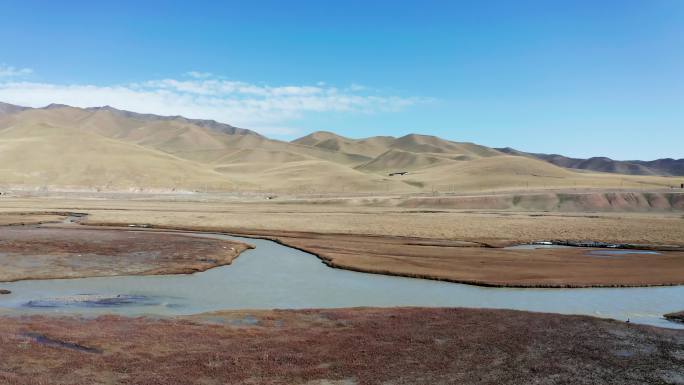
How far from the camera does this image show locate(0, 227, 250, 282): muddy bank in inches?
1340

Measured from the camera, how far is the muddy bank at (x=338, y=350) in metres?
16.5

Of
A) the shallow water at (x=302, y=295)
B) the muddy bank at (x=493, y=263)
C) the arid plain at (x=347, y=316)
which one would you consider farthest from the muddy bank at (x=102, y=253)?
the muddy bank at (x=493, y=263)

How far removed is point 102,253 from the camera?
1597 inches

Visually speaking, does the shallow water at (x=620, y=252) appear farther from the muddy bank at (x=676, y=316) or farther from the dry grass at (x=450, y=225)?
the muddy bank at (x=676, y=316)

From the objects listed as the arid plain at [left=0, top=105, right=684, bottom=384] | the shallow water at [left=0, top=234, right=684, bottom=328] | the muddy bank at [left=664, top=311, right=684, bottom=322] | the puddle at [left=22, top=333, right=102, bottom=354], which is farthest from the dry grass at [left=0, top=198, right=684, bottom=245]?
the puddle at [left=22, top=333, right=102, bottom=354]

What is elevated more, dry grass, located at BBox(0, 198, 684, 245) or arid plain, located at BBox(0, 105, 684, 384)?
dry grass, located at BBox(0, 198, 684, 245)

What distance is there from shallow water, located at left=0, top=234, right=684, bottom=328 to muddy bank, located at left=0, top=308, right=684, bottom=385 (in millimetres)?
2887

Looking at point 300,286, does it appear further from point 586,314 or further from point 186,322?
point 586,314

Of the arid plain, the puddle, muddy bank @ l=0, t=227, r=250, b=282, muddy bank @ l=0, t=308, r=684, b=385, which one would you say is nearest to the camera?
muddy bank @ l=0, t=308, r=684, b=385

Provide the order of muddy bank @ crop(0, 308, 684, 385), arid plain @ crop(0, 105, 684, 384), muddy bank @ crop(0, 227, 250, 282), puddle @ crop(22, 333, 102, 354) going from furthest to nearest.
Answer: muddy bank @ crop(0, 227, 250, 282), puddle @ crop(22, 333, 102, 354), arid plain @ crop(0, 105, 684, 384), muddy bank @ crop(0, 308, 684, 385)

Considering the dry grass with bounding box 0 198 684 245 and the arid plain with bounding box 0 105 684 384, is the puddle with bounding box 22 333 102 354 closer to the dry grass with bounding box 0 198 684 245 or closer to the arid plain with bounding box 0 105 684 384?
the arid plain with bounding box 0 105 684 384

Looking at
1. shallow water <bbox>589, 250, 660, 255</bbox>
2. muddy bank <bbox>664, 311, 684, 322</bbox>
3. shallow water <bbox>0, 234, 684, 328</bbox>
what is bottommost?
shallow water <bbox>0, 234, 684, 328</bbox>

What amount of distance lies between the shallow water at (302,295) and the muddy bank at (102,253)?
2.10 meters

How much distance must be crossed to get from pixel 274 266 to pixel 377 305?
1241 centimetres
